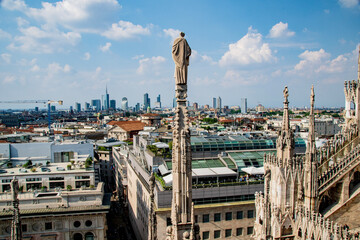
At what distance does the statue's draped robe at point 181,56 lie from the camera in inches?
327

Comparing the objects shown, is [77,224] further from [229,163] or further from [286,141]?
[286,141]

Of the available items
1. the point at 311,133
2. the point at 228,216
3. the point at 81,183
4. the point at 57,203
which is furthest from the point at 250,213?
the point at 57,203

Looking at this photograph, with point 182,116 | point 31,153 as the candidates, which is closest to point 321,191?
point 182,116

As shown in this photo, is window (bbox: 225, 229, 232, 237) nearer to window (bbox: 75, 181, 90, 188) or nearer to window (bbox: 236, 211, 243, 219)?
window (bbox: 236, 211, 243, 219)

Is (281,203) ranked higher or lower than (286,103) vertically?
lower

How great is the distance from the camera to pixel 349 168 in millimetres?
16516

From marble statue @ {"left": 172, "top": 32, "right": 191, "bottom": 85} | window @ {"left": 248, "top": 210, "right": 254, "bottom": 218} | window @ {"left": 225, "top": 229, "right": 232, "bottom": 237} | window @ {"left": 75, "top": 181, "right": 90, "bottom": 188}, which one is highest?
marble statue @ {"left": 172, "top": 32, "right": 191, "bottom": 85}

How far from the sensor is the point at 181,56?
→ 8305mm

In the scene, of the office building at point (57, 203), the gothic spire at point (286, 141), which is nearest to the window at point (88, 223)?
the office building at point (57, 203)

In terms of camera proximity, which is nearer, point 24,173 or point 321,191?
point 321,191

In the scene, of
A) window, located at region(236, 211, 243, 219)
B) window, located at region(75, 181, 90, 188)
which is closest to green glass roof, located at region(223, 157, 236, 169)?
window, located at region(236, 211, 243, 219)

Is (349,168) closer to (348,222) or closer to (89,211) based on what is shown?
(348,222)

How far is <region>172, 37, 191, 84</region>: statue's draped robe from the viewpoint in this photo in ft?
27.2

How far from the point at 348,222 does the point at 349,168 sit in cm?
307
